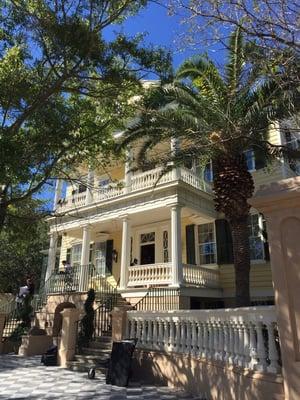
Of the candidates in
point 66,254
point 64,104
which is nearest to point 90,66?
point 64,104

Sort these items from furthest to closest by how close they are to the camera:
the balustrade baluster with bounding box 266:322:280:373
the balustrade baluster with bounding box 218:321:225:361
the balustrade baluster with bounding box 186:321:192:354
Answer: the balustrade baluster with bounding box 186:321:192:354
the balustrade baluster with bounding box 218:321:225:361
the balustrade baluster with bounding box 266:322:280:373

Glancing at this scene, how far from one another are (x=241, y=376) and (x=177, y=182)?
1004cm

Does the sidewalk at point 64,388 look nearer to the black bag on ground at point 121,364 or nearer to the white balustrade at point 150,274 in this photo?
the black bag on ground at point 121,364

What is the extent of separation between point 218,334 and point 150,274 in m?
8.59

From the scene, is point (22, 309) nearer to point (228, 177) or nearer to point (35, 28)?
point (228, 177)

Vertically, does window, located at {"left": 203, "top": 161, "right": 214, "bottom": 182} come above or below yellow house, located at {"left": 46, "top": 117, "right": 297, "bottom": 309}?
above

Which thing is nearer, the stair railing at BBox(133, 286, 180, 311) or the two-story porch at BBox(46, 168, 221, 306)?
the stair railing at BBox(133, 286, 180, 311)

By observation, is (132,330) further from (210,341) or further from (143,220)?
(143,220)

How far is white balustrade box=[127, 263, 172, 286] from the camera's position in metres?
15.4

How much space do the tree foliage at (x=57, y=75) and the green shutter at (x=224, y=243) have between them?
8618 millimetres

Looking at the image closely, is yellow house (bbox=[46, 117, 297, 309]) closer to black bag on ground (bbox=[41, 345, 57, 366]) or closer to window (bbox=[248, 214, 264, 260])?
window (bbox=[248, 214, 264, 260])

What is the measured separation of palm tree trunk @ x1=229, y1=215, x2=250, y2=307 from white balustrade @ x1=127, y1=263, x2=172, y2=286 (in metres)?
4.64

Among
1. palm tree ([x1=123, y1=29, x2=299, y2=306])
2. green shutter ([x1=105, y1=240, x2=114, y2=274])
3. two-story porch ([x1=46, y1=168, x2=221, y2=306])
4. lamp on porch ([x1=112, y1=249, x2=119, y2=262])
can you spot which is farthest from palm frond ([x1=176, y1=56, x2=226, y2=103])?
green shutter ([x1=105, y1=240, x2=114, y2=274])

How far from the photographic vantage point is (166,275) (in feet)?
50.3
